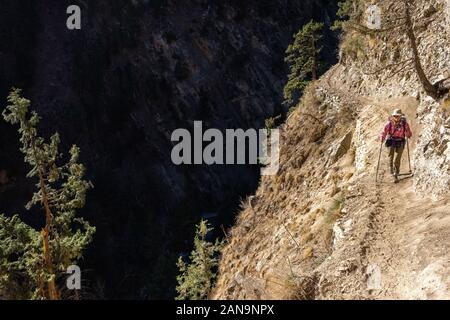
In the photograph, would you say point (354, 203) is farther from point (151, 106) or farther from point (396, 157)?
point (151, 106)

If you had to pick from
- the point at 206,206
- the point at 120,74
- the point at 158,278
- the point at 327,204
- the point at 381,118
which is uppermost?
the point at 120,74

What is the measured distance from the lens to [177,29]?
5381 cm

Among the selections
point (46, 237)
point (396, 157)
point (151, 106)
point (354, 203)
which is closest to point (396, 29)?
point (396, 157)

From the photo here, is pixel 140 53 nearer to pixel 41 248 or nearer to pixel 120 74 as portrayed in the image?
pixel 120 74

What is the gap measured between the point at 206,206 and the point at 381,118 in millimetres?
36666

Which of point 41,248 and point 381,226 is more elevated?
point 381,226

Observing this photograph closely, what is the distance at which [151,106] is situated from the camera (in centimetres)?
5484

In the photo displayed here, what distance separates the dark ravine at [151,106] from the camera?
50.2 m

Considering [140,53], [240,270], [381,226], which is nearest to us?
[381,226]

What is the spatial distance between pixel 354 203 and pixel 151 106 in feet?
144

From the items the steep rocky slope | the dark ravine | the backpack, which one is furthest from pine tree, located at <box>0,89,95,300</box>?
the dark ravine

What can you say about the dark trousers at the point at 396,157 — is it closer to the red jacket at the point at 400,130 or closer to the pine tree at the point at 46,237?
the red jacket at the point at 400,130

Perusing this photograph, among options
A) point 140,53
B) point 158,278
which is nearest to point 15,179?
point 140,53

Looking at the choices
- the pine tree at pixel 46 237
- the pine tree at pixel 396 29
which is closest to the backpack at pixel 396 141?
the pine tree at pixel 396 29
